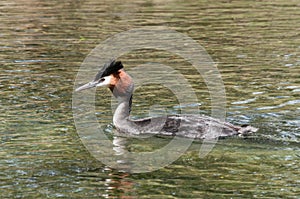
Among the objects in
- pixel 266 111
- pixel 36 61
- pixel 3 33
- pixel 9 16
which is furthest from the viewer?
pixel 9 16

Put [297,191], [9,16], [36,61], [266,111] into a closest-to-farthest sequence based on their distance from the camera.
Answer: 1. [297,191]
2. [266,111]
3. [36,61]
4. [9,16]

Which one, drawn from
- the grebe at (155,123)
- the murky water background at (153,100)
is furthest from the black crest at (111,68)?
the murky water background at (153,100)

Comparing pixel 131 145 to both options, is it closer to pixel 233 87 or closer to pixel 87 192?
pixel 87 192

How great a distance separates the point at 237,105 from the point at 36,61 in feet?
20.7

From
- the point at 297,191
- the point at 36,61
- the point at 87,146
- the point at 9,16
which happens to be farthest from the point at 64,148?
the point at 9,16

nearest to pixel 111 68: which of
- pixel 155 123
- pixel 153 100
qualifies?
pixel 155 123

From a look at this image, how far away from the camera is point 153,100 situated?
45.2 ft

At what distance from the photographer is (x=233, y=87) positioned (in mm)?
Result: 14883

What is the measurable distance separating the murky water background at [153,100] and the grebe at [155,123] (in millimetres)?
247

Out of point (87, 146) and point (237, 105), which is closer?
point (87, 146)

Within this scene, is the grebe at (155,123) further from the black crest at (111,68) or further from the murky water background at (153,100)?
the murky water background at (153,100)

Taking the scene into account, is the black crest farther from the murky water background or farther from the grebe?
the murky water background

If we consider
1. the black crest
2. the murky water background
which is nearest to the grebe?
the black crest

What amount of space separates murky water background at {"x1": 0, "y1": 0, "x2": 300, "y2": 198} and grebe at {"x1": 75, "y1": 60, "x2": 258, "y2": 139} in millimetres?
247
